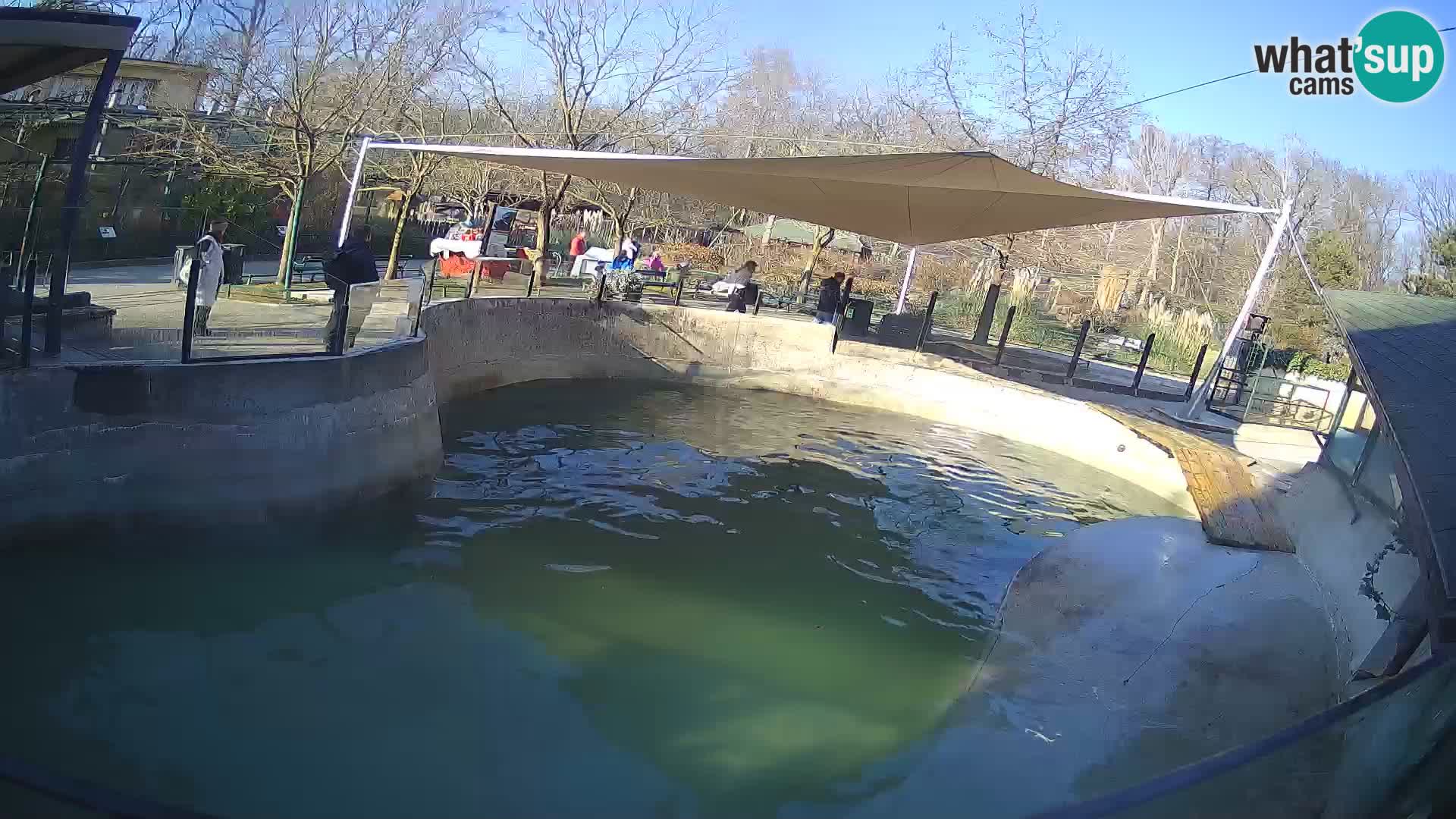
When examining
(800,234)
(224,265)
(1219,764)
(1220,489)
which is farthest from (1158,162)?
(1219,764)

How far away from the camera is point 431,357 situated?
11273 mm

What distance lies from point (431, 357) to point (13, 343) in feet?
17.0

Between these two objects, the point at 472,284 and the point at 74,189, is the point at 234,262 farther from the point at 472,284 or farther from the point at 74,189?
the point at 74,189

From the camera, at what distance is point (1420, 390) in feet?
14.9

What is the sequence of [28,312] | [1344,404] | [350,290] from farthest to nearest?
[350,290] → [1344,404] → [28,312]

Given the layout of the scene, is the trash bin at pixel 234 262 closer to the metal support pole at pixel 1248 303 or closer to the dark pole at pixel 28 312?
the dark pole at pixel 28 312

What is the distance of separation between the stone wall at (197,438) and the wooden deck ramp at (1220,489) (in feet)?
23.2

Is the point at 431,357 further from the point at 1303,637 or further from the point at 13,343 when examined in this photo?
the point at 1303,637

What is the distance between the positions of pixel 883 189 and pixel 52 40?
839cm

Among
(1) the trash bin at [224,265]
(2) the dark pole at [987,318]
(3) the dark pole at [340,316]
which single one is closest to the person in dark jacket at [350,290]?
(3) the dark pole at [340,316]

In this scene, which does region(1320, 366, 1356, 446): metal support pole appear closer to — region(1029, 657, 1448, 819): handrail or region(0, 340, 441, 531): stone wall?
region(1029, 657, 1448, 819): handrail

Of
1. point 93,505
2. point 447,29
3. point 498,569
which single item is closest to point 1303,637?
point 498,569

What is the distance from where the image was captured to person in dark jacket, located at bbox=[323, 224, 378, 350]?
7.94 metres

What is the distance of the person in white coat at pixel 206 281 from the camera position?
7.09 meters
